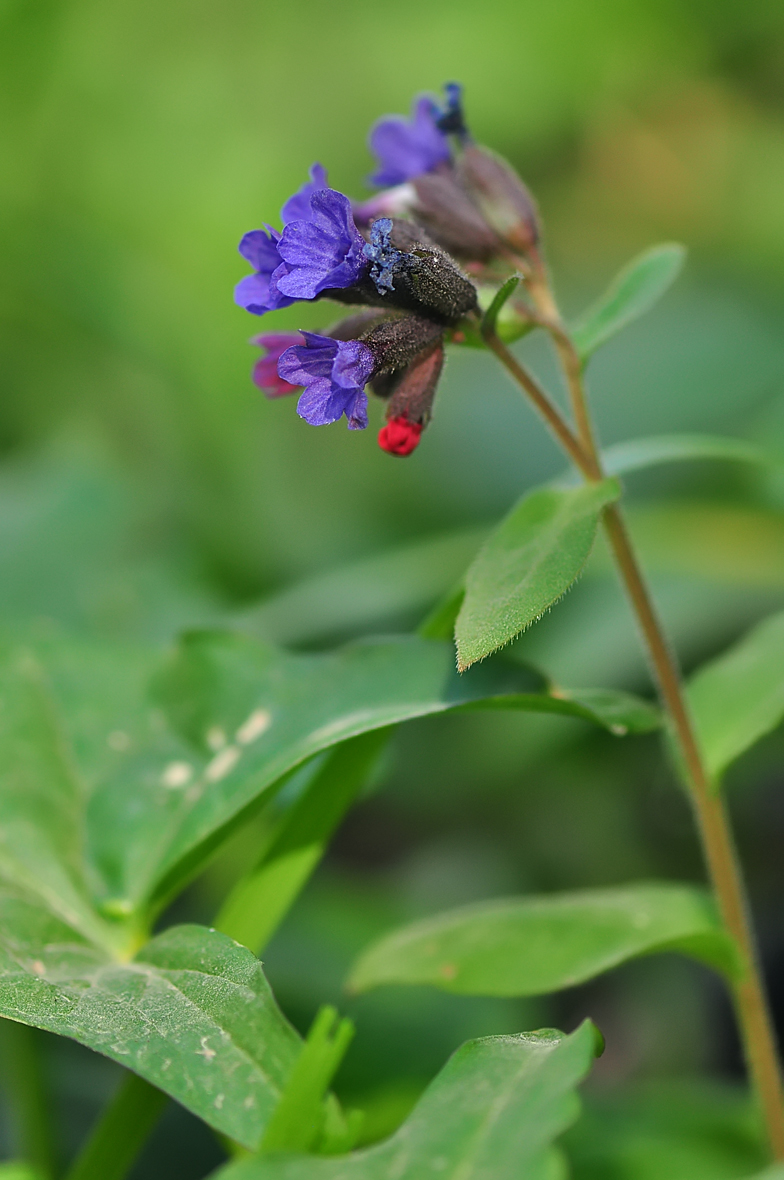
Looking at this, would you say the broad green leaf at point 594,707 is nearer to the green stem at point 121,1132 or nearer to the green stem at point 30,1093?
the green stem at point 121,1132

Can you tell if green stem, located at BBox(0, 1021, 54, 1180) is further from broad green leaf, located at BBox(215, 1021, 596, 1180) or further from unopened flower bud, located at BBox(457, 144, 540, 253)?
unopened flower bud, located at BBox(457, 144, 540, 253)

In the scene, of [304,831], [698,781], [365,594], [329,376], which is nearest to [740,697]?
[698,781]

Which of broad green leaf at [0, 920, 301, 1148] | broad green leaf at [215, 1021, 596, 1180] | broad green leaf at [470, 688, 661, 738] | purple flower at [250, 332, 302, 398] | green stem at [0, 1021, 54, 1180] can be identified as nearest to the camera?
broad green leaf at [215, 1021, 596, 1180]

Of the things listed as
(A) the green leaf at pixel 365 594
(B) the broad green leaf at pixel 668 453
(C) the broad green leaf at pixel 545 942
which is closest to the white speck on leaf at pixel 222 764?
(C) the broad green leaf at pixel 545 942

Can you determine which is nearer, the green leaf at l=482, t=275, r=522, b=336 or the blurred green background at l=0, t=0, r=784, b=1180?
the green leaf at l=482, t=275, r=522, b=336

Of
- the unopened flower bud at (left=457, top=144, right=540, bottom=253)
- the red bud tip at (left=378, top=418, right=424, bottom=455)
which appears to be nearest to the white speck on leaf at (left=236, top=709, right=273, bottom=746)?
the red bud tip at (left=378, top=418, right=424, bottom=455)

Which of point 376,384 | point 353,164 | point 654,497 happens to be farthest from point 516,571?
point 353,164
